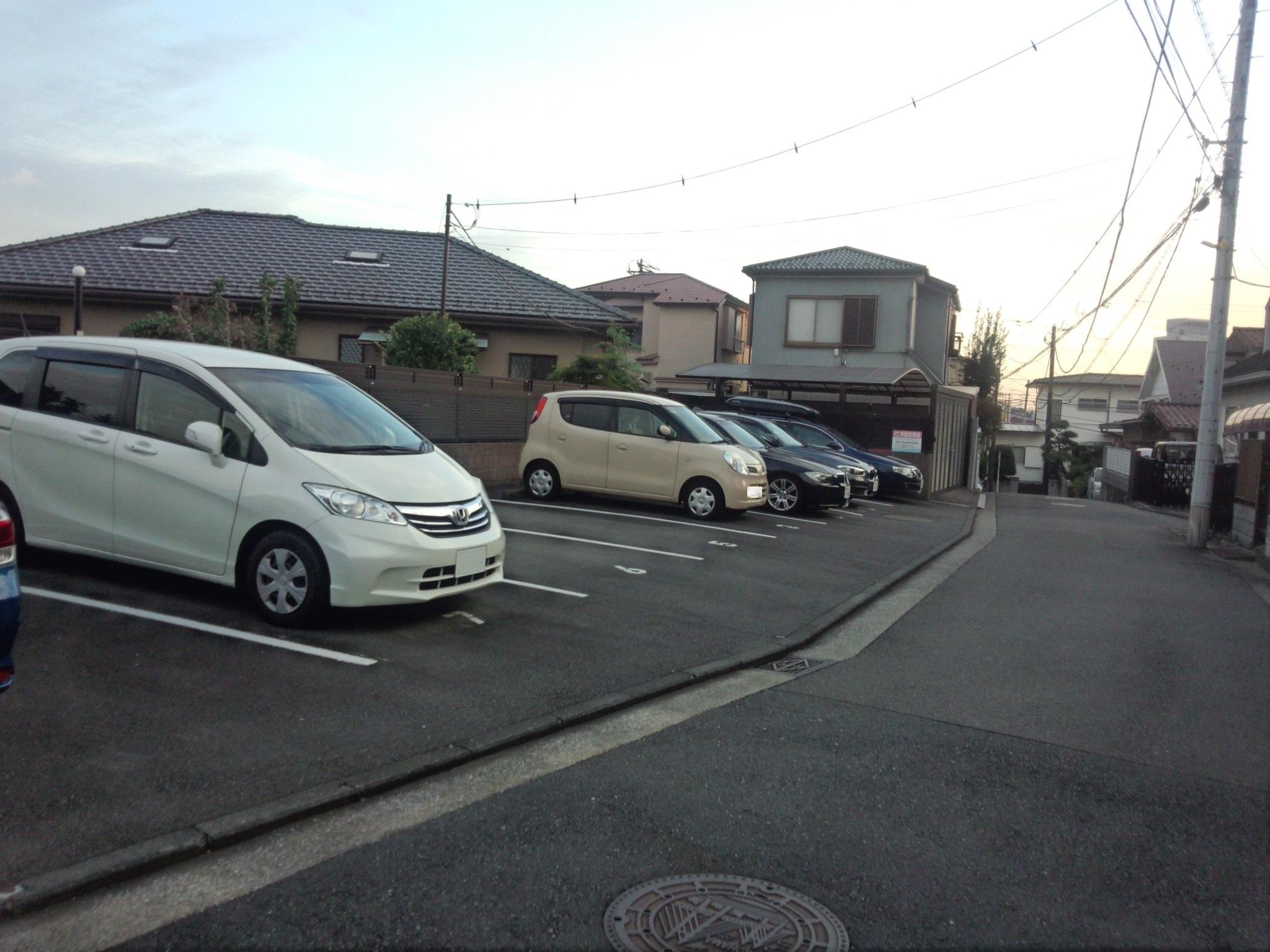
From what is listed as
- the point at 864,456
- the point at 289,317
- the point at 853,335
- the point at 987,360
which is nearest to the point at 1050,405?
the point at 987,360

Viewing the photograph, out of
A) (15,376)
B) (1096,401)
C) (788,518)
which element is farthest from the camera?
(1096,401)

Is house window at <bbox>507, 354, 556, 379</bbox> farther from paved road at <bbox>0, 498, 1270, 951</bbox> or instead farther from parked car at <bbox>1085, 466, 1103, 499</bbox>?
parked car at <bbox>1085, 466, 1103, 499</bbox>

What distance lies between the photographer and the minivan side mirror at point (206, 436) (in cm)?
623

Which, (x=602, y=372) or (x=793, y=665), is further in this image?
(x=602, y=372)

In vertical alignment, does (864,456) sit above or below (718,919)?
above

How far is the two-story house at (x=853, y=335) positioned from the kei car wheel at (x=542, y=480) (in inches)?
538

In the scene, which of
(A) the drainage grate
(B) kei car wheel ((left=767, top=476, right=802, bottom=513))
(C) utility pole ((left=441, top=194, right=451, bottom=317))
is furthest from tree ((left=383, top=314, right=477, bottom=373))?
(A) the drainage grate

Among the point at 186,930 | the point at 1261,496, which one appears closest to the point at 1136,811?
the point at 186,930

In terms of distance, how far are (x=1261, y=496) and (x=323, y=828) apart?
14.7 m

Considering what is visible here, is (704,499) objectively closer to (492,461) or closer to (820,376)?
(492,461)

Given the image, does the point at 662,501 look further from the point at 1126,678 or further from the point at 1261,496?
the point at 1261,496

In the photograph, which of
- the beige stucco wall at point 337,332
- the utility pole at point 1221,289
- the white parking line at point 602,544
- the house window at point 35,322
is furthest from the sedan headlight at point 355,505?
the house window at point 35,322

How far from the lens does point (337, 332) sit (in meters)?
23.0

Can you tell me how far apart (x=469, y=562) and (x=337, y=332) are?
58.2 ft
